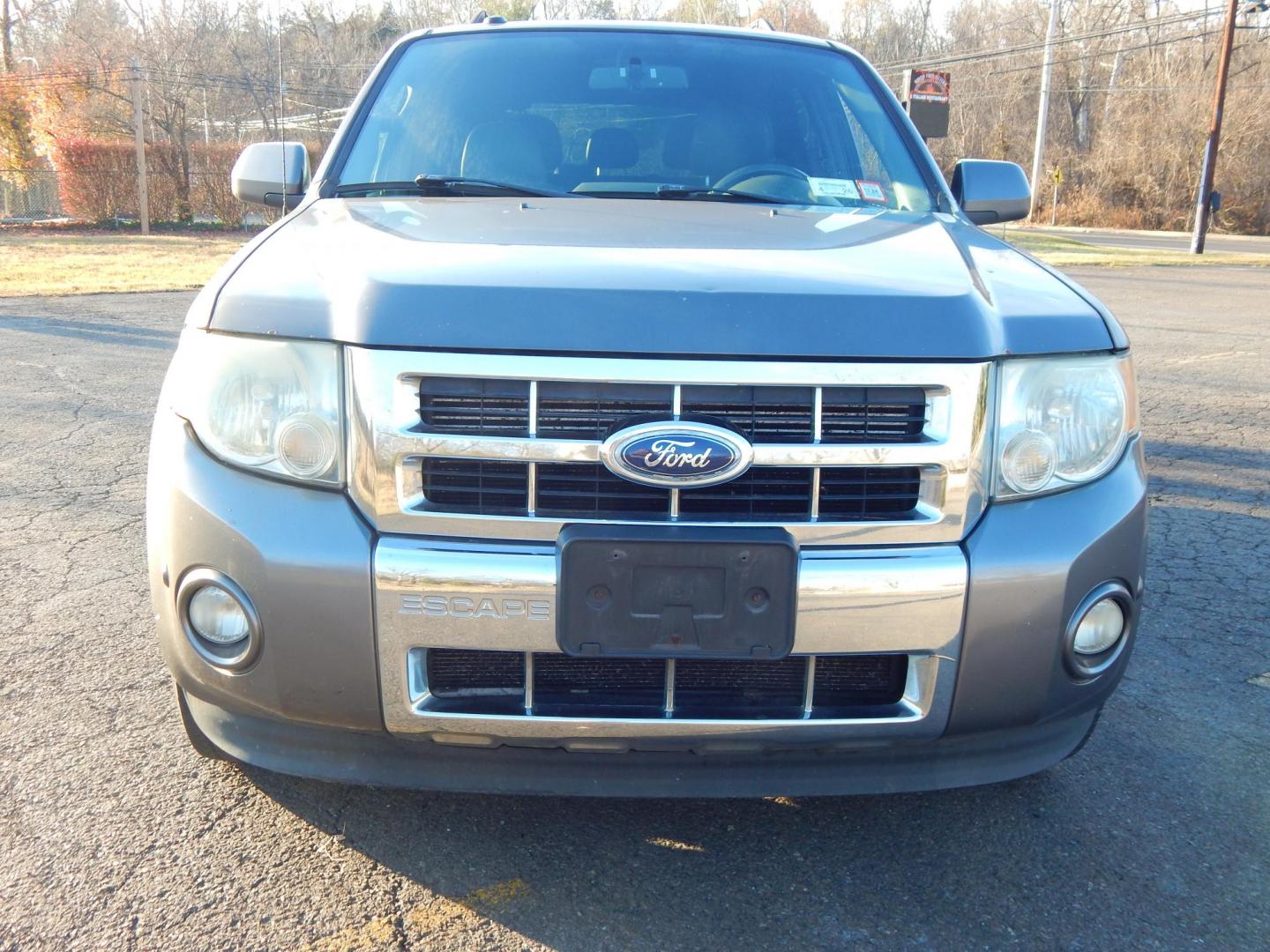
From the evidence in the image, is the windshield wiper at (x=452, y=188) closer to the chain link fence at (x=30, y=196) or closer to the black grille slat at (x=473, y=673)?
the black grille slat at (x=473, y=673)

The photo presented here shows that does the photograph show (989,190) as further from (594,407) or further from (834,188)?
(594,407)

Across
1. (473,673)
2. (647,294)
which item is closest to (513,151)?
(647,294)

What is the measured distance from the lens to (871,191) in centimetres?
329

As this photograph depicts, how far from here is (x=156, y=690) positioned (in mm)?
3055

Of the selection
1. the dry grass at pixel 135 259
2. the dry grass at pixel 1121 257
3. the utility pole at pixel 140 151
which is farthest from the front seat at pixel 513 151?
the utility pole at pixel 140 151

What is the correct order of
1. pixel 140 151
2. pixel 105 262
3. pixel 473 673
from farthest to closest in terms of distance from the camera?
pixel 140 151, pixel 105 262, pixel 473 673

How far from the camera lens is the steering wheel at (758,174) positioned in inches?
129

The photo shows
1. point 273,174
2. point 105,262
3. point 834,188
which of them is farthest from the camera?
point 105,262

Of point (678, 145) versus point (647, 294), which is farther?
point (678, 145)

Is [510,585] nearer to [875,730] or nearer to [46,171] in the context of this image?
[875,730]

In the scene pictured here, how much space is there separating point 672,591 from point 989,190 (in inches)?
88.2

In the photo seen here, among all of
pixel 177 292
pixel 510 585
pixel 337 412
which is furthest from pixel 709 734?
pixel 177 292

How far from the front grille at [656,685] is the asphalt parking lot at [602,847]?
16.9 inches

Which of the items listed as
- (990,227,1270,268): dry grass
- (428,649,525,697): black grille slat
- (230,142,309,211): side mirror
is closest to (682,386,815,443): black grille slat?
(428,649,525,697): black grille slat
